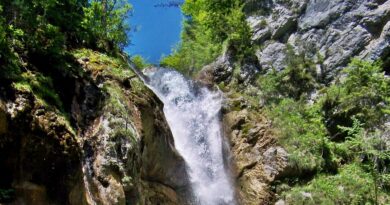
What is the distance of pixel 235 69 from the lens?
18.7m

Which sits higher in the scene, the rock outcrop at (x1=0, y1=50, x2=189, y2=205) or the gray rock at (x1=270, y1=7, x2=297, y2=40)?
the gray rock at (x1=270, y1=7, x2=297, y2=40)

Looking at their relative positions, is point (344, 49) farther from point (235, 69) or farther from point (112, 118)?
point (112, 118)

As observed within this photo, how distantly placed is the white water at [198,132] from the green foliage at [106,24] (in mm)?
2366

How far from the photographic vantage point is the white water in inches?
506

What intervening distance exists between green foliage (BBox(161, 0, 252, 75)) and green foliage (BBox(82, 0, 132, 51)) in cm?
433

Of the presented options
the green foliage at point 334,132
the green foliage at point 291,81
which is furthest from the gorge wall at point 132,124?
the green foliage at point 334,132

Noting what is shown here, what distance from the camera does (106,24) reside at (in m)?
14.1

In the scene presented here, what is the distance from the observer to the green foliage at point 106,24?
1096 cm

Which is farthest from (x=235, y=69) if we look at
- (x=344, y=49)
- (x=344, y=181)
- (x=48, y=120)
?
(x=48, y=120)

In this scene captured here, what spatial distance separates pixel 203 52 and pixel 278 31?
3734mm

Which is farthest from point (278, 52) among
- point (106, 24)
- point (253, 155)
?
point (106, 24)

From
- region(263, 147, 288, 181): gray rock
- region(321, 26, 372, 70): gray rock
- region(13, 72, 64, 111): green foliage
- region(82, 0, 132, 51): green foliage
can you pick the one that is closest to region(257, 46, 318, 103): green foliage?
region(321, 26, 372, 70): gray rock

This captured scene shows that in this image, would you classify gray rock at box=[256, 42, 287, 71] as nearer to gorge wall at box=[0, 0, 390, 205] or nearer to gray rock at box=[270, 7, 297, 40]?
gorge wall at box=[0, 0, 390, 205]

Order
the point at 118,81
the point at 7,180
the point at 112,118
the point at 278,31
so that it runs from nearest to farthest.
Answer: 1. the point at 7,180
2. the point at 112,118
3. the point at 118,81
4. the point at 278,31
